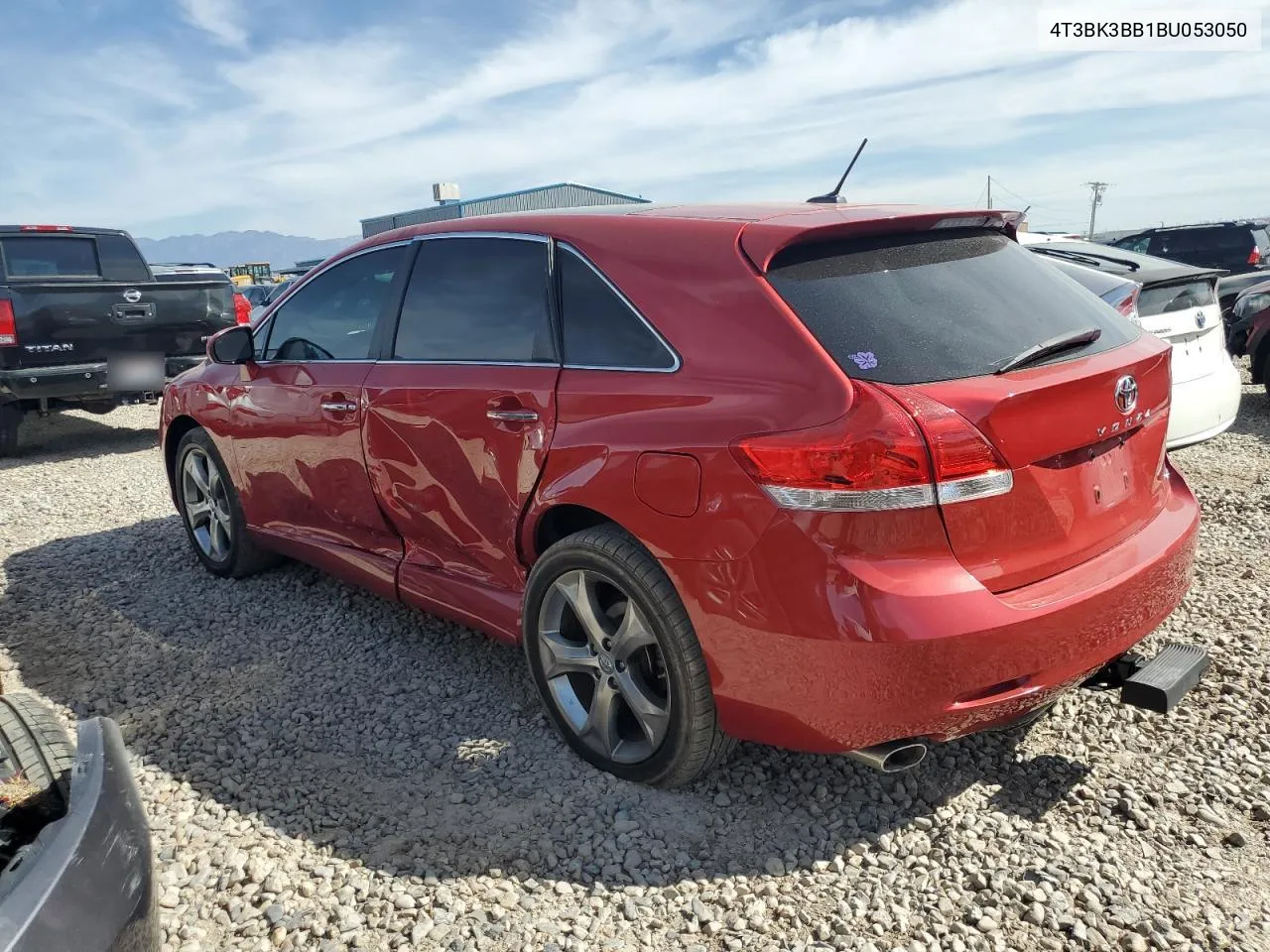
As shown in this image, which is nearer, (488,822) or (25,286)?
(488,822)

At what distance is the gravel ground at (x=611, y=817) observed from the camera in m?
2.30

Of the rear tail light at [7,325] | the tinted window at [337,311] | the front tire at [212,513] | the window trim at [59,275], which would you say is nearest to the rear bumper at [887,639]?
the tinted window at [337,311]

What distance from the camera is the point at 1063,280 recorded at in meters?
2.88

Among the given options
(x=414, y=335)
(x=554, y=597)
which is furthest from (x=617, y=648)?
(x=414, y=335)

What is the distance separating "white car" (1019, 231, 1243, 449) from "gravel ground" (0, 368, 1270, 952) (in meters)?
1.21

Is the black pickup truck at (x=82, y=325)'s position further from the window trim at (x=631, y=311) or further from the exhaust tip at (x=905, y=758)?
the exhaust tip at (x=905, y=758)

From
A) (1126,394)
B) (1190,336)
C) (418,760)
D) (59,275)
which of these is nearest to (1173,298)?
(1190,336)

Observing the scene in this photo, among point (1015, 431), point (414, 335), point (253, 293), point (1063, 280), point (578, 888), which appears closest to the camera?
point (1015, 431)

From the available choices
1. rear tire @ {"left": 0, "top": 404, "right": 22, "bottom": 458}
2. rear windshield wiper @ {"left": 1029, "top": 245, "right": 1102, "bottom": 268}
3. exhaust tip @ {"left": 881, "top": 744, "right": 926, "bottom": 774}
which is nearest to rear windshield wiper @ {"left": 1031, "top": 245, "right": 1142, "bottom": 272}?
rear windshield wiper @ {"left": 1029, "top": 245, "right": 1102, "bottom": 268}

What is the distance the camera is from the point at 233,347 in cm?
427

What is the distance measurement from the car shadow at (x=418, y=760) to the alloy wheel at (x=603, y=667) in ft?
0.47

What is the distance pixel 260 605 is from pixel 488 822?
2195 mm

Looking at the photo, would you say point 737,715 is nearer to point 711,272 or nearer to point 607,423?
point 607,423

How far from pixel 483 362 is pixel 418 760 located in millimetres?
1306
